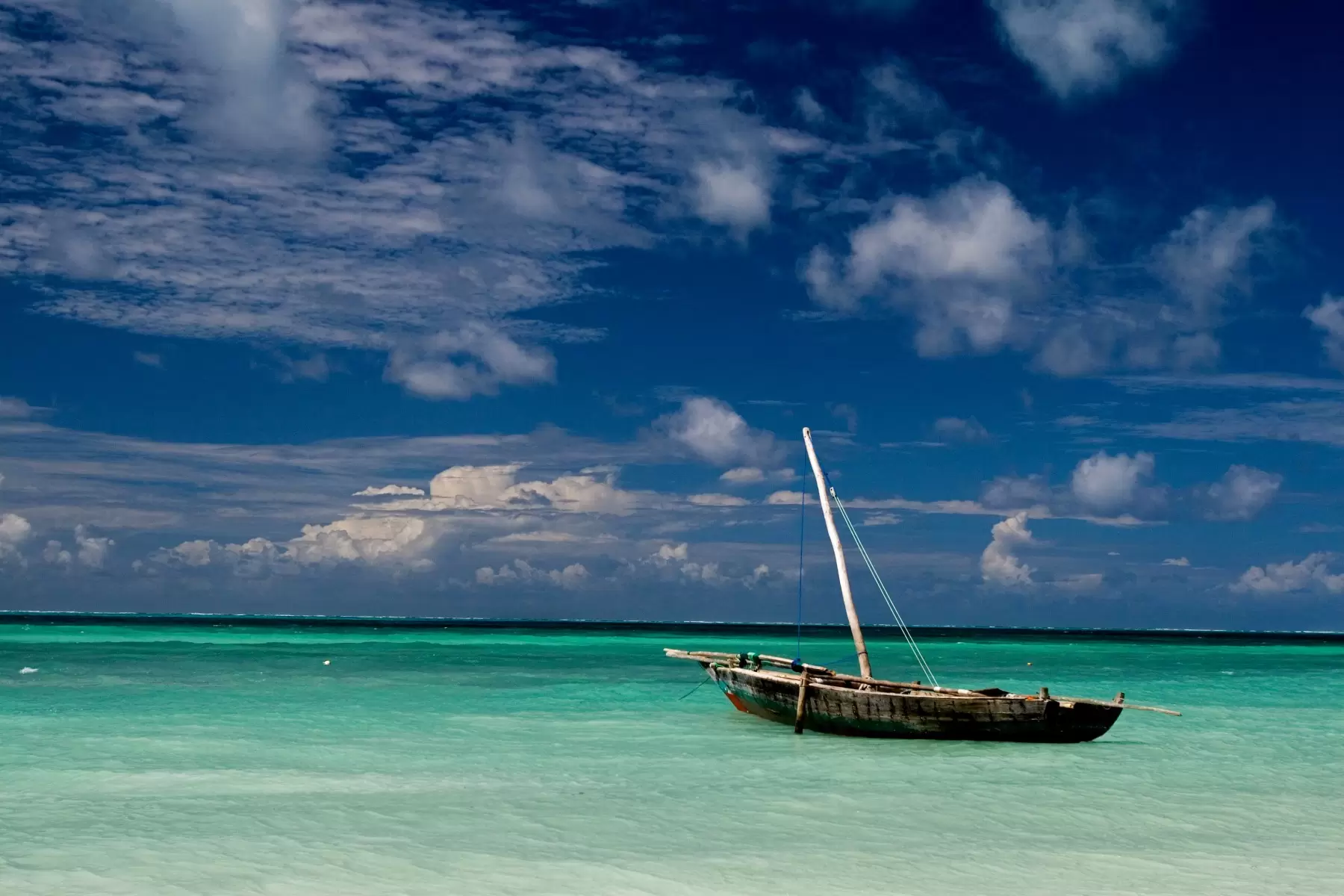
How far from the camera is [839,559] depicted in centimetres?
2914

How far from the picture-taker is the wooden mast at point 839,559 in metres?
27.7

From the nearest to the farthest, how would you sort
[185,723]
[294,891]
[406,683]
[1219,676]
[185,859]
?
[294,891]
[185,859]
[185,723]
[406,683]
[1219,676]

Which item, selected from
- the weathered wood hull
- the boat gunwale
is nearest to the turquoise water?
the weathered wood hull

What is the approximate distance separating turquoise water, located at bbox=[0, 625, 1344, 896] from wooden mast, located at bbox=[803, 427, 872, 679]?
99.2 inches

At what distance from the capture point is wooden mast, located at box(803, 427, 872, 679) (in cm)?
2770

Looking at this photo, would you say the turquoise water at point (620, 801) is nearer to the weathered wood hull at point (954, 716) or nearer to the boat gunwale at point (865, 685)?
the weathered wood hull at point (954, 716)

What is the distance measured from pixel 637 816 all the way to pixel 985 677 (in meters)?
44.5

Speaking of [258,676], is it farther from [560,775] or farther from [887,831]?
[887,831]

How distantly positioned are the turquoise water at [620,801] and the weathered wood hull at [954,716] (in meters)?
0.47

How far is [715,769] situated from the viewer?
22016 mm

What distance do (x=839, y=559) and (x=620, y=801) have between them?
11.8 metres

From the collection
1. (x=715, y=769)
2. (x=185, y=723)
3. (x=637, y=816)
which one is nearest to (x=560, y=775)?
(x=715, y=769)

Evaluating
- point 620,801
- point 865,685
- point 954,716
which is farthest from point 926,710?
point 620,801

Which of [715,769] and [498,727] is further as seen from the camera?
[498,727]
